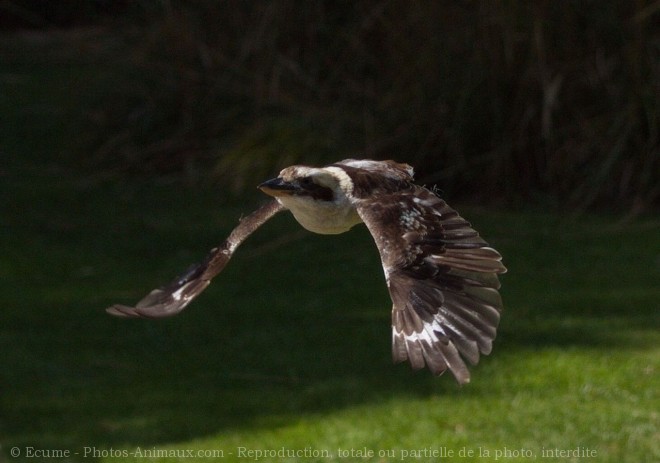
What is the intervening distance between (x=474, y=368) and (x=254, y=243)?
12.8 ft

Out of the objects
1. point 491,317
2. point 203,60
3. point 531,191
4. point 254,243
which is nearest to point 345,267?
point 254,243

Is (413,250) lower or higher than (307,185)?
lower

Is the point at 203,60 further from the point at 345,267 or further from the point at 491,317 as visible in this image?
the point at 491,317

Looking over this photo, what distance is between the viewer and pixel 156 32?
1385 centimetres

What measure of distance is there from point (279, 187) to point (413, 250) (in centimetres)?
56

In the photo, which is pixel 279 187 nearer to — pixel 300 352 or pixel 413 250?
pixel 413 250

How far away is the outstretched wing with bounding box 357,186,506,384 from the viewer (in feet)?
11.9

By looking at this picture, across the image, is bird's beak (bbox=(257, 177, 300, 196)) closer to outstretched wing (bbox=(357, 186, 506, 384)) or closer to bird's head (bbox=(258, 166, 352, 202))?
bird's head (bbox=(258, 166, 352, 202))

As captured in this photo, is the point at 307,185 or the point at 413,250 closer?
the point at 307,185

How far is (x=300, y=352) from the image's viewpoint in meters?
8.30

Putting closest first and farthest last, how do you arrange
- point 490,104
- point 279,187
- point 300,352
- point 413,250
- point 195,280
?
point 279,187 → point 413,250 → point 195,280 → point 300,352 → point 490,104

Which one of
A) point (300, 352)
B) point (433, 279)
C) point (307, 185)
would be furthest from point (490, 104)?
point (307, 185)

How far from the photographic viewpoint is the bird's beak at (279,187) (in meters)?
3.30

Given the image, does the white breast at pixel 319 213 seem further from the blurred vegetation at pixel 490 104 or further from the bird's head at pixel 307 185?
the blurred vegetation at pixel 490 104
